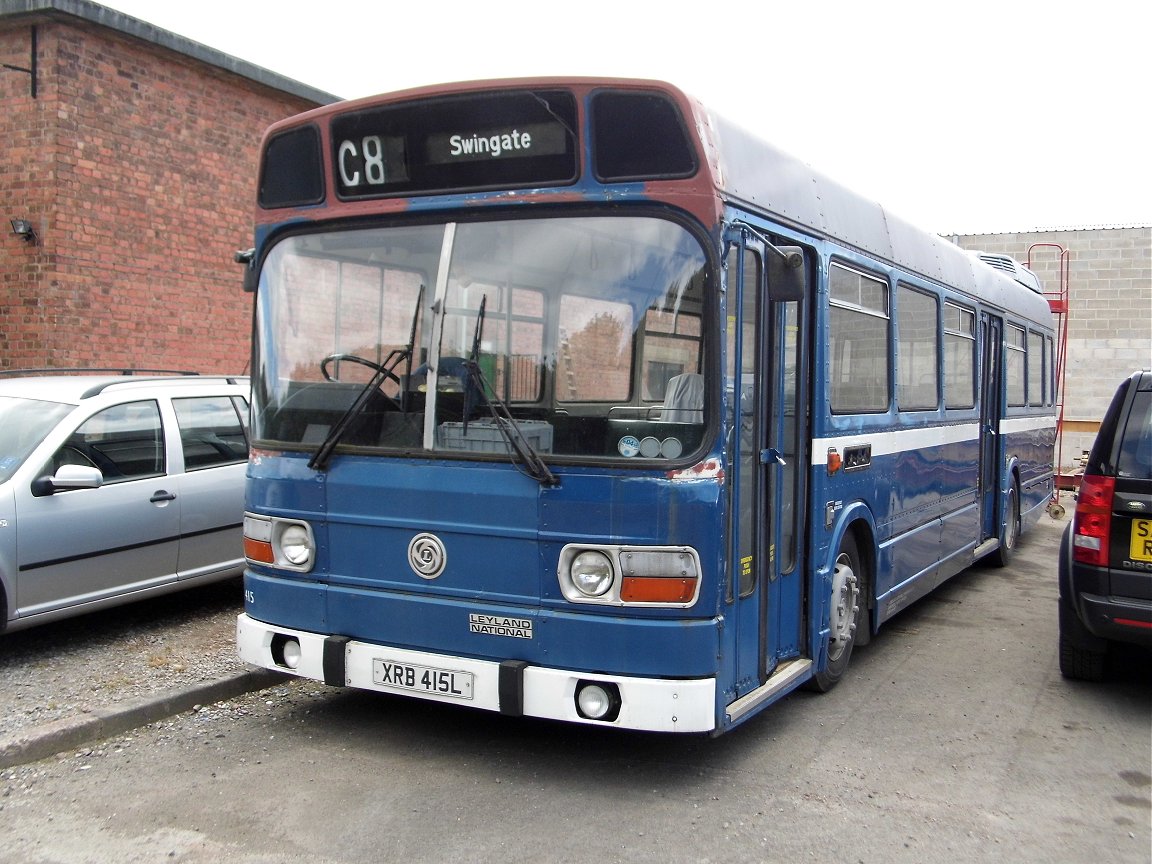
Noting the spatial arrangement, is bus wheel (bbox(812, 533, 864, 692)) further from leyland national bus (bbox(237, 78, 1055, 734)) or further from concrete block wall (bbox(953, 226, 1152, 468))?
concrete block wall (bbox(953, 226, 1152, 468))

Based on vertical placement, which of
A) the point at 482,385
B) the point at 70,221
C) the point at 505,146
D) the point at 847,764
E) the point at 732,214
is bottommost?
the point at 847,764

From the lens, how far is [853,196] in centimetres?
641

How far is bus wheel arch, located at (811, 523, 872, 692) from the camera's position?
602 centimetres

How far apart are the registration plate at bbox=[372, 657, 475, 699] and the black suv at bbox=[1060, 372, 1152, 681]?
3553 millimetres

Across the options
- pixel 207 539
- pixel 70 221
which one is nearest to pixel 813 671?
pixel 207 539

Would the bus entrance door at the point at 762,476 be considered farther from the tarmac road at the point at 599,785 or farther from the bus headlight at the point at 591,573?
the bus headlight at the point at 591,573

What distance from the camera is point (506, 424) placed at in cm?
446

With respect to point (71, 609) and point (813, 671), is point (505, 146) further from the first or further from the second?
point (71, 609)

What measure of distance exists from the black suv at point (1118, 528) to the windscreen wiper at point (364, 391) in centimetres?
384

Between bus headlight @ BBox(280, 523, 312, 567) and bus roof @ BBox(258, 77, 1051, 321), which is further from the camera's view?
bus headlight @ BBox(280, 523, 312, 567)

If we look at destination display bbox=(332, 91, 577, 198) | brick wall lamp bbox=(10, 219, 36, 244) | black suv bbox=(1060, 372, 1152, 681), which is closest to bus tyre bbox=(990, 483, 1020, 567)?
black suv bbox=(1060, 372, 1152, 681)

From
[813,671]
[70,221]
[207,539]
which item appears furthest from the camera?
[70,221]

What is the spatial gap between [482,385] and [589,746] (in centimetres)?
193

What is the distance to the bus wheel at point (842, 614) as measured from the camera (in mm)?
5996
